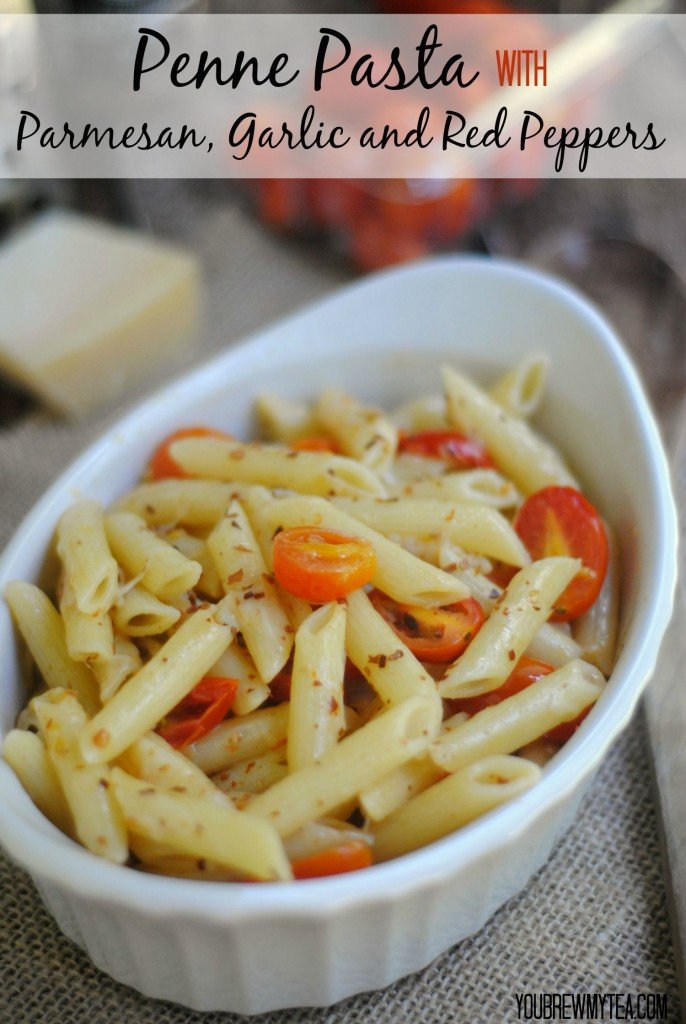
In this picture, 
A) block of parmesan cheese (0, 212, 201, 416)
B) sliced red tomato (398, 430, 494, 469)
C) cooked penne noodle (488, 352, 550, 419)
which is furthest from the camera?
block of parmesan cheese (0, 212, 201, 416)

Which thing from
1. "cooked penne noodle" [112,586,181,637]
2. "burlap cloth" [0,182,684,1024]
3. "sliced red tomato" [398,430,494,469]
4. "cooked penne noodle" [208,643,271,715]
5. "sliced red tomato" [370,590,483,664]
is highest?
"sliced red tomato" [398,430,494,469]

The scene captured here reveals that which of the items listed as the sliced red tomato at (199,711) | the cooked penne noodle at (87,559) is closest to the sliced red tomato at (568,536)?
the sliced red tomato at (199,711)

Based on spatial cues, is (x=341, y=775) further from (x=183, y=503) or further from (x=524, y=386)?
(x=524, y=386)

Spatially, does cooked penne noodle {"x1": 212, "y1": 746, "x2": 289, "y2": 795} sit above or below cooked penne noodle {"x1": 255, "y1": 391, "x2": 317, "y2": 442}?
below

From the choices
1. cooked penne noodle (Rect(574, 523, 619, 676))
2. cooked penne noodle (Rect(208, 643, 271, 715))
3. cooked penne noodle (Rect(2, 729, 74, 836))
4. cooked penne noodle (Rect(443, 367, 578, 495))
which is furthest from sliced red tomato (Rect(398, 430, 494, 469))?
cooked penne noodle (Rect(2, 729, 74, 836))

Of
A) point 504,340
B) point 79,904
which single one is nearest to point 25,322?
point 504,340

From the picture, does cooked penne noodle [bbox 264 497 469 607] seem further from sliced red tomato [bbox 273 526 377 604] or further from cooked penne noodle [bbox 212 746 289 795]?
cooked penne noodle [bbox 212 746 289 795]
